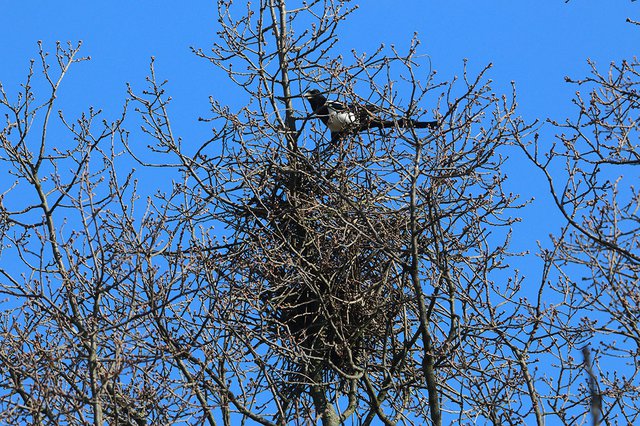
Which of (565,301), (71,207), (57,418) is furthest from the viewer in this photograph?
(565,301)

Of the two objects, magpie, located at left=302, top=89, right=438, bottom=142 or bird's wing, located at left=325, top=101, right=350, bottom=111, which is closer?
magpie, located at left=302, top=89, right=438, bottom=142

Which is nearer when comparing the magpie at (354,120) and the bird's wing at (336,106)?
the magpie at (354,120)

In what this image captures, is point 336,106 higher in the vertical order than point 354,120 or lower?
higher

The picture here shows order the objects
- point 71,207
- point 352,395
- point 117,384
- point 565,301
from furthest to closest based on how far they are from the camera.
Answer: point 352,395
point 565,301
point 71,207
point 117,384

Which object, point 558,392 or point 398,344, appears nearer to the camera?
point 558,392

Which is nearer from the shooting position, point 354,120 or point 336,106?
point 354,120

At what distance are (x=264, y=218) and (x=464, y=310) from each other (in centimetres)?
173

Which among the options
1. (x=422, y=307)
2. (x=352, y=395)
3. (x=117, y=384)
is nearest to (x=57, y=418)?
(x=117, y=384)

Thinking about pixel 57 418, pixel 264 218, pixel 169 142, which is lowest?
pixel 57 418

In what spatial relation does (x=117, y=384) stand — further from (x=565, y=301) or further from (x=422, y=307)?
(x=565, y=301)

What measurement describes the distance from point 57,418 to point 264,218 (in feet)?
8.64

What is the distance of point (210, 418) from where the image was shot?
19.8 feet

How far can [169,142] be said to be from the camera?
23.1 ft

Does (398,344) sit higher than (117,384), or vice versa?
(398,344)
